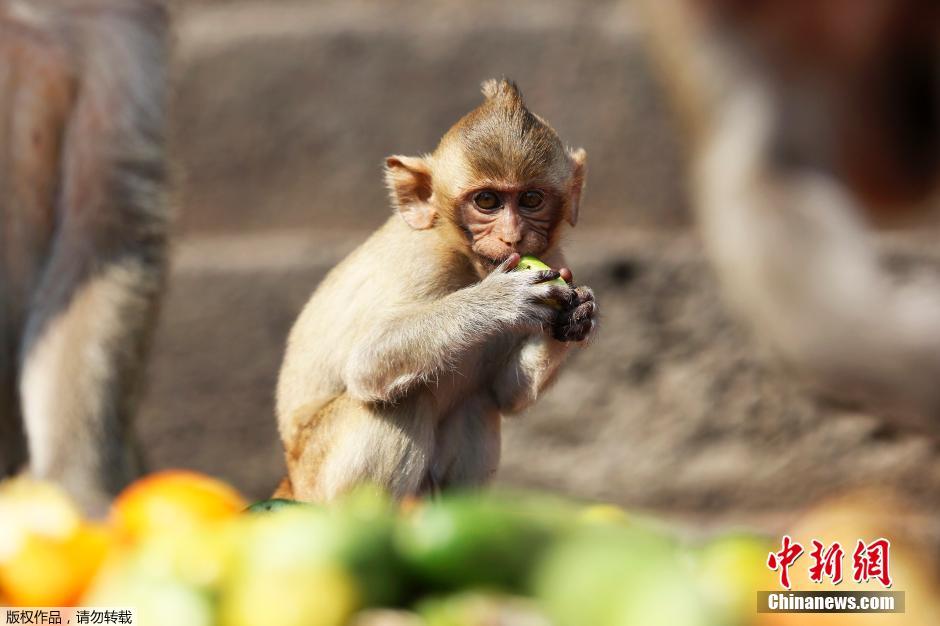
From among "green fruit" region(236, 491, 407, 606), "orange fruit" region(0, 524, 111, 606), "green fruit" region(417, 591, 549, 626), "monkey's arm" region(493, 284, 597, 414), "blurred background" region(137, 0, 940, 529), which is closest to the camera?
"green fruit" region(417, 591, 549, 626)

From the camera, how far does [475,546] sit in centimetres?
125

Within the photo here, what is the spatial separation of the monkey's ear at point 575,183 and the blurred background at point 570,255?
3.08 m

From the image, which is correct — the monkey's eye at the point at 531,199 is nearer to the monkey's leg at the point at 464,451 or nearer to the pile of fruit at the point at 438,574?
the monkey's leg at the point at 464,451

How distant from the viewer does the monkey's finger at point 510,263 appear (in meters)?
1.83

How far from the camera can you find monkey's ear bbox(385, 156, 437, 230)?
1.91 metres

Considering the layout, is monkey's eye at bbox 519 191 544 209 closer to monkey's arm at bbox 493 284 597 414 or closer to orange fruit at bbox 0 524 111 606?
monkey's arm at bbox 493 284 597 414

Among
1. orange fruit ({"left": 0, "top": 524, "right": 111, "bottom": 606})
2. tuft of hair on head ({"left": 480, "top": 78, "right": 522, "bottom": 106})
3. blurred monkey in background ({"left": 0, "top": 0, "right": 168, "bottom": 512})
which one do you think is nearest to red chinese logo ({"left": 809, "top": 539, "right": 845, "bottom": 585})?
tuft of hair on head ({"left": 480, "top": 78, "right": 522, "bottom": 106})

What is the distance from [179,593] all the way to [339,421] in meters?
0.76

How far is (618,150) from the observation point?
5.14m

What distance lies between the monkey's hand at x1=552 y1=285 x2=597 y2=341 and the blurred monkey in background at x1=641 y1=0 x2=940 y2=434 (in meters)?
0.91

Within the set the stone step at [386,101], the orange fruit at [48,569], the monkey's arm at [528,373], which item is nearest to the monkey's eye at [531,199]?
the monkey's arm at [528,373]

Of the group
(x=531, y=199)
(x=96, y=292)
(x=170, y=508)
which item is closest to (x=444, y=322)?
(x=531, y=199)

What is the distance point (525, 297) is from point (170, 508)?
595 millimetres

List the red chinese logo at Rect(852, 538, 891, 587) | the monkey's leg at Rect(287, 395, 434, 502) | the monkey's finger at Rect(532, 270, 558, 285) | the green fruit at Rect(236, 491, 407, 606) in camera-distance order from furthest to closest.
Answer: the monkey's leg at Rect(287, 395, 434, 502)
the monkey's finger at Rect(532, 270, 558, 285)
the red chinese logo at Rect(852, 538, 891, 587)
the green fruit at Rect(236, 491, 407, 606)
